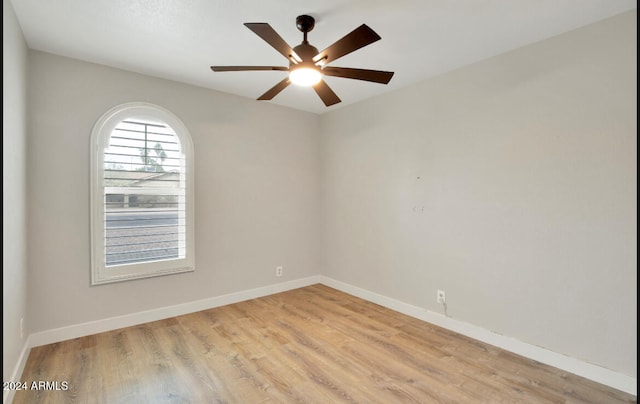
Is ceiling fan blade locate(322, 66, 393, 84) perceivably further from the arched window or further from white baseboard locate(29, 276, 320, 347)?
white baseboard locate(29, 276, 320, 347)

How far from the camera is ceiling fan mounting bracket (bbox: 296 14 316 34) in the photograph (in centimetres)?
206

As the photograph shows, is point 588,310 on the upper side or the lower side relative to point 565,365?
upper

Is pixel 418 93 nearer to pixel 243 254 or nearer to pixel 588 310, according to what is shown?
pixel 588 310

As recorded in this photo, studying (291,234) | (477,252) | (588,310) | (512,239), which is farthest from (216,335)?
(588,310)

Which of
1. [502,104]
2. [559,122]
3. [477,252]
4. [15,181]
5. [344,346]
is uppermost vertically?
[502,104]

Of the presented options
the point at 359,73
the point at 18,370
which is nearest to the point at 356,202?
the point at 359,73

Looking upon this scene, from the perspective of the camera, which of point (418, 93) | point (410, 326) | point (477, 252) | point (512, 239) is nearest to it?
point (512, 239)

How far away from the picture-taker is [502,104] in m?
2.60

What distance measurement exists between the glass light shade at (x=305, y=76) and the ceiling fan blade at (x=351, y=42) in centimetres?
8

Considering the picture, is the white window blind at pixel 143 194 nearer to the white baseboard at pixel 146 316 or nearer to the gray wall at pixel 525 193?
the white baseboard at pixel 146 316

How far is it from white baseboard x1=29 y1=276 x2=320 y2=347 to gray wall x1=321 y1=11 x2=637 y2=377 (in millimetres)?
1452

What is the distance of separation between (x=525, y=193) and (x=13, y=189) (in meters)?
3.77

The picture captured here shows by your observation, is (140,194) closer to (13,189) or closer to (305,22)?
(13,189)

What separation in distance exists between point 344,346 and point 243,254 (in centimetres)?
174
